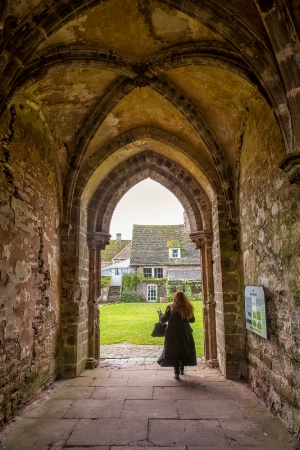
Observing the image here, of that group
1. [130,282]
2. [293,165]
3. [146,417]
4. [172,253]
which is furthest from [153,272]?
[293,165]

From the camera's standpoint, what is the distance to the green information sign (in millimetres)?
4219

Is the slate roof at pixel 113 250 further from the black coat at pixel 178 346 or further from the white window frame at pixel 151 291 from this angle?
the black coat at pixel 178 346

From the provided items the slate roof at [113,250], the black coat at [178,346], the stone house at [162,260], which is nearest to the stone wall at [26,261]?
the black coat at [178,346]

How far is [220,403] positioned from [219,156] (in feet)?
12.9

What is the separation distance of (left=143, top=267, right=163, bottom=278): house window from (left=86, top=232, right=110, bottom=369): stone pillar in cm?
1908

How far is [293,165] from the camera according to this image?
2916 mm

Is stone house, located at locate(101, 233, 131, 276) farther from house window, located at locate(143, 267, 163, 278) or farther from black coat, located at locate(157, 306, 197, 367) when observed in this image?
black coat, located at locate(157, 306, 197, 367)

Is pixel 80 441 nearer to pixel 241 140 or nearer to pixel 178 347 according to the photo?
pixel 178 347

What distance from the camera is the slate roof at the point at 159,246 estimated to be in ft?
84.4

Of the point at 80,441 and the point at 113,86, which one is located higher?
the point at 113,86

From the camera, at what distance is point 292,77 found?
296cm

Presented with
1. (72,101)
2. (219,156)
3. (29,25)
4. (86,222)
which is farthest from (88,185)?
(29,25)

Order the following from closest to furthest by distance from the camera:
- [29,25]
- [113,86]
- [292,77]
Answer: [292,77], [29,25], [113,86]

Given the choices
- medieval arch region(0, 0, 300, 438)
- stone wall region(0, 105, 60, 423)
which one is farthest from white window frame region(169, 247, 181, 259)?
stone wall region(0, 105, 60, 423)
